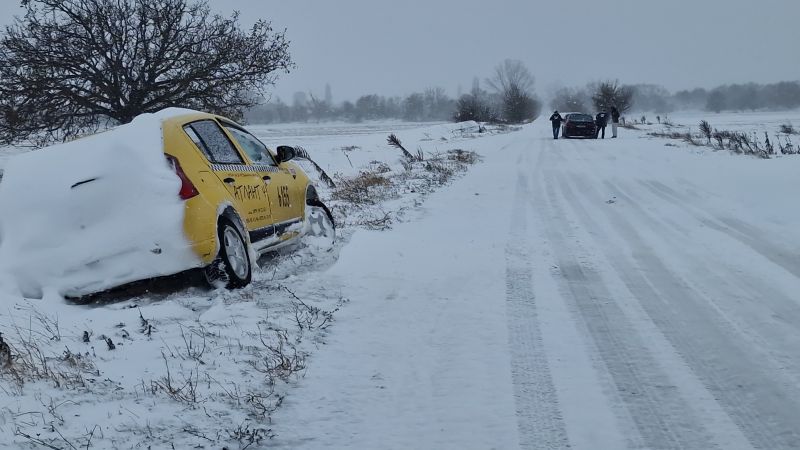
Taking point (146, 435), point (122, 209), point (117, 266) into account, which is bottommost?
point (146, 435)

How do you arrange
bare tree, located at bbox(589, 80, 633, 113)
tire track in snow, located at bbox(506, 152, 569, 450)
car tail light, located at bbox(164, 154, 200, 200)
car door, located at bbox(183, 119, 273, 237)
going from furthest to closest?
1. bare tree, located at bbox(589, 80, 633, 113)
2. car door, located at bbox(183, 119, 273, 237)
3. car tail light, located at bbox(164, 154, 200, 200)
4. tire track in snow, located at bbox(506, 152, 569, 450)

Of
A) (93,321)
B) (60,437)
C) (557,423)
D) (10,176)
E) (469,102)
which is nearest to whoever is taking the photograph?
(60,437)

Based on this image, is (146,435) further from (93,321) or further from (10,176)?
(10,176)

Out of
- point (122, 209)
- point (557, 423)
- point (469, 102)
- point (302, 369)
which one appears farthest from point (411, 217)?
point (469, 102)

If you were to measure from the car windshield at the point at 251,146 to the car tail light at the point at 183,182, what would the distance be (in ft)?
4.59

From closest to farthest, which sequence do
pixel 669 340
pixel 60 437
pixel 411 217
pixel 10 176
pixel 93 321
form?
1. pixel 60 437
2. pixel 669 340
3. pixel 93 321
4. pixel 10 176
5. pixel 411 217

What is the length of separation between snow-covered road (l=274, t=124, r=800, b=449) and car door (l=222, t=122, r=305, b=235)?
2.45ft

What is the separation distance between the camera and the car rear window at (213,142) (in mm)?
5707

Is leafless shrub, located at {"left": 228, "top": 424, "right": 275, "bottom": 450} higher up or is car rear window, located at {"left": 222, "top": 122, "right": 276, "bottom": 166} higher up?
car rear window, located at {"left": 222, "top": 122, "right": 276, "bottom": 166}

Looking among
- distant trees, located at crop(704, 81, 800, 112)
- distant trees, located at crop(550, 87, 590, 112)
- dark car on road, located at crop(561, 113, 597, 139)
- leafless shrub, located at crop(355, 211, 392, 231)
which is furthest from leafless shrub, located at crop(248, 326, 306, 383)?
distant trees, located at crop(704, 81, 800, 112)

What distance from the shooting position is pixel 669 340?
422 cm

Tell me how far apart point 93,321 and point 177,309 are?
576mm

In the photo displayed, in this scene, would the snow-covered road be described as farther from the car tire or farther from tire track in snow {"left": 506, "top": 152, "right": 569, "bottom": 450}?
the car tire

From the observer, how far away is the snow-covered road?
3.11m
